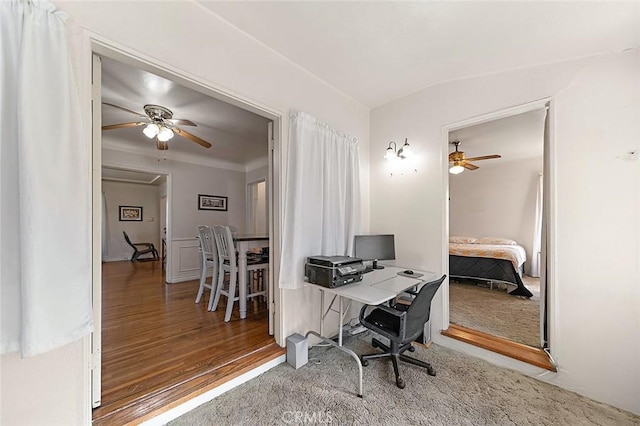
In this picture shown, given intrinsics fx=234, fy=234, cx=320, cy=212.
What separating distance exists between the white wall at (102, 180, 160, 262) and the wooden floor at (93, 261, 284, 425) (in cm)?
475

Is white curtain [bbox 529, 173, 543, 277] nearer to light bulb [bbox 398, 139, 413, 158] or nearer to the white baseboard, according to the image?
light bulb [bbox 398, 139, 413, 158]

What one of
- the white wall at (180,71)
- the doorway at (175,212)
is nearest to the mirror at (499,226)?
the white wall at (180,71)

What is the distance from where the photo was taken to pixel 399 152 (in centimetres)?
260

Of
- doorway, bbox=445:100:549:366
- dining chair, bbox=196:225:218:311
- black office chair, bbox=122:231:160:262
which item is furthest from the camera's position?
black office chair, bbox=122:231:160:262

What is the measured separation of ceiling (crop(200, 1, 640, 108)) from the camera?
58.6 inches

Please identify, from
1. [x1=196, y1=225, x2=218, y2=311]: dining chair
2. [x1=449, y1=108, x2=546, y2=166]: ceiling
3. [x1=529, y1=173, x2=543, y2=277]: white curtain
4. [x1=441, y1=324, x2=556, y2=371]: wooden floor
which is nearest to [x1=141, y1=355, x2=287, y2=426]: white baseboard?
[x1=196, y1=225, x2=218, y2=311]: dining chair

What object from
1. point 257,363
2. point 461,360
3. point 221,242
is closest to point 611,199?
point 461,360

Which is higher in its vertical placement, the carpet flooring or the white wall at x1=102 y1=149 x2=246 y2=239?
the white wall at x1=102 y1=149 x2=246 y2=239

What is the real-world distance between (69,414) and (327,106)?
2823mm

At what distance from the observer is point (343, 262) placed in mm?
1922

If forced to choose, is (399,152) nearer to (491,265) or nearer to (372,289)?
(372,289)

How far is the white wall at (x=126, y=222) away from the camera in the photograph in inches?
280

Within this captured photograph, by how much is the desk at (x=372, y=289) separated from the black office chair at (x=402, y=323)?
Result: 142 mm

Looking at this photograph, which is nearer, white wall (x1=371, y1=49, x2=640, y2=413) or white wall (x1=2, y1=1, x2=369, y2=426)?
white wall (x1=2, y1=1, x2=369, y2=426)
